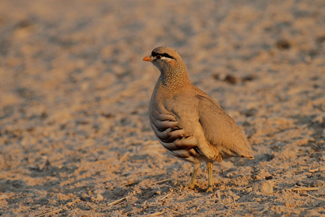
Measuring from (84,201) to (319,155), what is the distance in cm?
294

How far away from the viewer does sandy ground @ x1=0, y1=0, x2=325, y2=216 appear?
501 centimetres

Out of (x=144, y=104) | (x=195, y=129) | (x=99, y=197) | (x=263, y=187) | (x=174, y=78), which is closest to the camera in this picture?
(x=263, y=187)

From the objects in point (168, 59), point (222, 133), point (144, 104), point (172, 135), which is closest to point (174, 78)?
point (168, 59)

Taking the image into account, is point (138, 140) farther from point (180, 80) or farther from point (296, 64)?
point (296, 64)

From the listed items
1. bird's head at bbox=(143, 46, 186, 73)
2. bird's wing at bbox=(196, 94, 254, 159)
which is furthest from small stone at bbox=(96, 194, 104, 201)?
bird's head at bbox=(143, 46, 186, 73)

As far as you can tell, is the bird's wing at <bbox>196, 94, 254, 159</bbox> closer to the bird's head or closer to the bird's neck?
the bird's neck

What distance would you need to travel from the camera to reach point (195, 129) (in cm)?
497

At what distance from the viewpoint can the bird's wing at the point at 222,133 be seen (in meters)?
4.95

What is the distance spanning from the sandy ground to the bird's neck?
118 cm

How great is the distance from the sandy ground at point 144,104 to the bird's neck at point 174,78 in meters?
1.18

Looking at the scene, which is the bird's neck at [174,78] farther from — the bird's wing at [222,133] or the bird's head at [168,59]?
the bird's wing at [222,133]

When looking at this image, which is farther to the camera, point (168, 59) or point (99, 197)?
point (168, 59)

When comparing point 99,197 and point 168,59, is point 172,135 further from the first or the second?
point 99,197

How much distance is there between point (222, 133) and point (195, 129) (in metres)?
0.30
